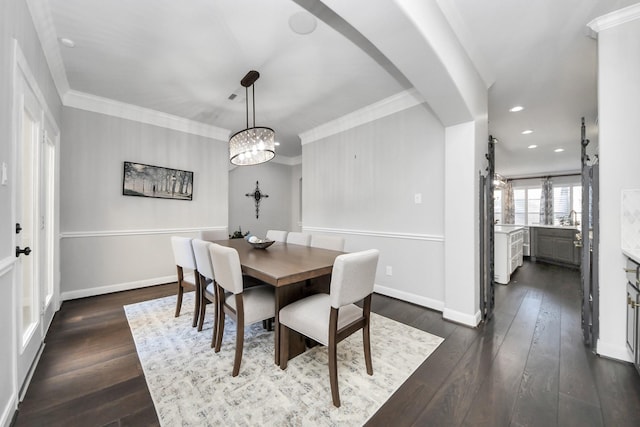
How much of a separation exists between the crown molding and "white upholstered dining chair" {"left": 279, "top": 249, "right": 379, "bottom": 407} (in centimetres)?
276

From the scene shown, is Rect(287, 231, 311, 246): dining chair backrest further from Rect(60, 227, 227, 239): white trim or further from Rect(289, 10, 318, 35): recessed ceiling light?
Rect(289, 10, 318, 35): recessed ceiling light

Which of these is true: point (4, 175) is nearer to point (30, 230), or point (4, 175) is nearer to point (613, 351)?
point (30, 230)

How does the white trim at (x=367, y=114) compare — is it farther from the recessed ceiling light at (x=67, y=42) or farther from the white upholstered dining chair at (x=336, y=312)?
the recessed ceiling light at (x=67, y=42)

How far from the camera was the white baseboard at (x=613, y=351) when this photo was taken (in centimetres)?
187

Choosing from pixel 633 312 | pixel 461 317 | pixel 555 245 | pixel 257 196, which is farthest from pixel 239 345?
pixel 555 245

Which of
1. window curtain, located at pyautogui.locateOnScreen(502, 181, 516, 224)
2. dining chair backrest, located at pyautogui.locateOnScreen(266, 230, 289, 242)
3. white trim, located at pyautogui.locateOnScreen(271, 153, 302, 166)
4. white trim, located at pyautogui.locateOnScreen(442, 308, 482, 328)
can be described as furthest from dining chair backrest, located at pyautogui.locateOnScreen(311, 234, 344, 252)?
window curtain, located at pyautogui.locateOnScreen(502, 181, 516, 224)

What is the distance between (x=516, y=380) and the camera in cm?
171

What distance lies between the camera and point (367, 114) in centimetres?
358

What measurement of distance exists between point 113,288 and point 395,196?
3.97m

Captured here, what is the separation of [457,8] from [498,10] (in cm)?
30

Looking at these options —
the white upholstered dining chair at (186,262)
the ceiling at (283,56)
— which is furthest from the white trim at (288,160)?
the white upholstered dining chair at (186,262)

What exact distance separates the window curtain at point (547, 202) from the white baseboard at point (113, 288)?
10.3 meters

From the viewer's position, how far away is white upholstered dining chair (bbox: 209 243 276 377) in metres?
1.68

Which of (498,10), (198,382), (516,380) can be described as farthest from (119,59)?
(516,380)
